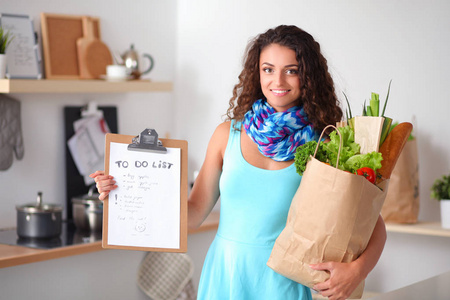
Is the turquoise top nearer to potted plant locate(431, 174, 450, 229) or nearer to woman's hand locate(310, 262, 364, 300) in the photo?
woman's hand locate(310, 262, 364, 300)

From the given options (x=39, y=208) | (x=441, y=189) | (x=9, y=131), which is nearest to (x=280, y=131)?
(x=441, y=189)

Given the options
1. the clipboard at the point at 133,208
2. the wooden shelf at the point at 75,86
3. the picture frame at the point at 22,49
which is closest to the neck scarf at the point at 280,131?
the clipboard at the point at 133,208

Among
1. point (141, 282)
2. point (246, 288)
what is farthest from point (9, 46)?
point (246, 288)

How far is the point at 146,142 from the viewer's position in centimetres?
158

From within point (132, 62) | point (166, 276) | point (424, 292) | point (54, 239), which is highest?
point (132, 62)

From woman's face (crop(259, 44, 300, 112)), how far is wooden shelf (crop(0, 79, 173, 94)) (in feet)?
4.66

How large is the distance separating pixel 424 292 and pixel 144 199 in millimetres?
825

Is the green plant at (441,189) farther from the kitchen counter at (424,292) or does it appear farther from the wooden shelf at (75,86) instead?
the wooden shelf at (75,86)

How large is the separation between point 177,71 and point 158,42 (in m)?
0.22

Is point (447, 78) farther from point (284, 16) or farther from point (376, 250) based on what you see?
point (376, 250)

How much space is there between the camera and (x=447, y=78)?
2.73 meters

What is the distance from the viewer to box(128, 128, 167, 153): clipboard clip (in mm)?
1579

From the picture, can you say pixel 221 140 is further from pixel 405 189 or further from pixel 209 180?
pixel 405 189

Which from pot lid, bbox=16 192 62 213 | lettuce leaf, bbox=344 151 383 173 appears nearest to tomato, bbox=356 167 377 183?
lettuce leaf, bbox=344 151 383 173
